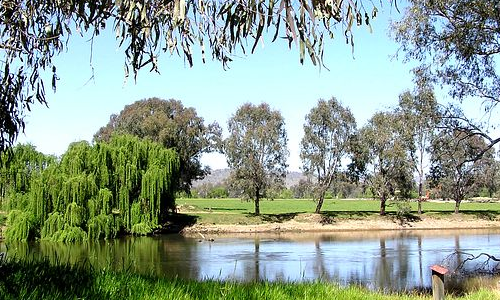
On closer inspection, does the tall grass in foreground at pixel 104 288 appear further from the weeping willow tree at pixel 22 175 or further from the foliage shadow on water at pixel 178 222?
the foliage shadow on water at pixel 178 222

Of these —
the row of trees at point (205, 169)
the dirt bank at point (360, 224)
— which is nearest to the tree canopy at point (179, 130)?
the row of trees at point (205, 169)

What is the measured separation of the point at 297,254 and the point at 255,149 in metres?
13.3

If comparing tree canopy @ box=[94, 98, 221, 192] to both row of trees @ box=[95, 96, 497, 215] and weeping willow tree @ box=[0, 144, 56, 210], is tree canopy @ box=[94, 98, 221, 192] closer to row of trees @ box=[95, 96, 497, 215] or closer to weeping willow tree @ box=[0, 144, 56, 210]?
row of trees @ box=[95, 96, 497, 215]

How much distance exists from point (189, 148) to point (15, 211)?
54.4ft

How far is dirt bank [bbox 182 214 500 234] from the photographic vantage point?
30144 mm

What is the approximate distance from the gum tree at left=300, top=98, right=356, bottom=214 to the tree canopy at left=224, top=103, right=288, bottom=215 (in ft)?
5.21

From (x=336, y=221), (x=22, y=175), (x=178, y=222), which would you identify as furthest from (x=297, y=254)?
(x=336, y=221)

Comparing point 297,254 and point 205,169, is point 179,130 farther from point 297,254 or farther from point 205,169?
point 297,254

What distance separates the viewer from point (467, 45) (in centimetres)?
1034

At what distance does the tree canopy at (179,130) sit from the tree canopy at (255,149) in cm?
243

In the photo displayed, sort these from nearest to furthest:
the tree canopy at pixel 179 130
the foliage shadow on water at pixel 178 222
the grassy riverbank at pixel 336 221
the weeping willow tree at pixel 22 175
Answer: the weeping willow tree at pixel 22 175, the foliage shadow on water at pixel 178 222, the grassy riverbank at pixel 336 221, the tree canopy at pixel 179 130

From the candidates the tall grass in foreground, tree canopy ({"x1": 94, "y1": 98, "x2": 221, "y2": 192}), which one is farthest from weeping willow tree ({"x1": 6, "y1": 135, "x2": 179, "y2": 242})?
the tall grass in foreground

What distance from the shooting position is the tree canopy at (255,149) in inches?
1257

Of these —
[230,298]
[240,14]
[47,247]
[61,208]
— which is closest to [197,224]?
[61,208]
